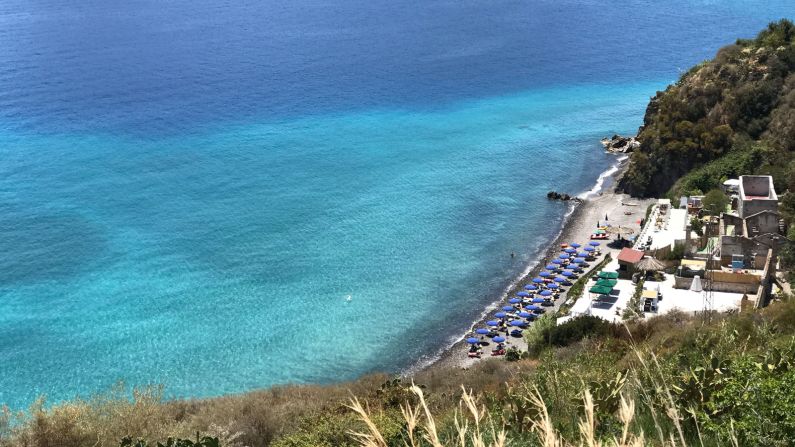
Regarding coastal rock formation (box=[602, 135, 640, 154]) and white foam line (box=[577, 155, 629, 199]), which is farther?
coastal rock formation (box=[602, 135, 640, 154])

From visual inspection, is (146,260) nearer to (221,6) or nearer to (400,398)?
(400,398)

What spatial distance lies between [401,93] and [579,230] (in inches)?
1552

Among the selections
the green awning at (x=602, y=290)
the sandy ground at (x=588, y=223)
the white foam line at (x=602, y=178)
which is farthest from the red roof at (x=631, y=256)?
the white foam line at (x=602, y=178)

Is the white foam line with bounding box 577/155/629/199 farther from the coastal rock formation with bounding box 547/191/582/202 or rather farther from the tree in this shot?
the tree

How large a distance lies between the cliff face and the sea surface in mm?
5843

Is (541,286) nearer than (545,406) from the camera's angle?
No

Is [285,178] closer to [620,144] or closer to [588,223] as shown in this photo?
[588,223]

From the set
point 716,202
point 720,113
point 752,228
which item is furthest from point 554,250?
point 720,113

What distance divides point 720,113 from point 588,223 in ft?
40.3

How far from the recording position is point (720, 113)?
49.4 metres

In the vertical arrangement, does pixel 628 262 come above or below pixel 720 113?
below

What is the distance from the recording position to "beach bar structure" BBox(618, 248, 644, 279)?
35.9 m

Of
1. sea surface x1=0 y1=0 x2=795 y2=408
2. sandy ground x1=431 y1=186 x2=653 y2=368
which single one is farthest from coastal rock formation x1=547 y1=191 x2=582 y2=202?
sandy ground x1=431 y1=186 x2=653 y2=368

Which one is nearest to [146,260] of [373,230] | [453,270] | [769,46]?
[373,230]
